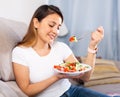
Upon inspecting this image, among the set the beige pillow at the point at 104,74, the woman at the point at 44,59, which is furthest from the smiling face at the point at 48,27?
the beige pillow at the point at 104,74

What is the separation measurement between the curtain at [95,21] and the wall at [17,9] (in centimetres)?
47

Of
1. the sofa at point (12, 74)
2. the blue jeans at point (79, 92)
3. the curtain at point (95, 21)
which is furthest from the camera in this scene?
the curtain at point (95, 21)

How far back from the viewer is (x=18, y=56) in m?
1.34

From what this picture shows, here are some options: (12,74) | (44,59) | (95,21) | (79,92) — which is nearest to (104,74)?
(79,92)

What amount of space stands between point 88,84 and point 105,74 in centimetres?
21

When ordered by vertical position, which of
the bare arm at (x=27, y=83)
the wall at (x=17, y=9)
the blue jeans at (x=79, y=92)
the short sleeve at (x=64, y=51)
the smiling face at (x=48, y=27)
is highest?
the wall at (x=17, y=9)

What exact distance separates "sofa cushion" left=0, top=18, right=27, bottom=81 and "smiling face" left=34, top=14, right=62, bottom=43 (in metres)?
0.16

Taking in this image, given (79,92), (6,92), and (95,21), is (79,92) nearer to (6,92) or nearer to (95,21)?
(6,92)

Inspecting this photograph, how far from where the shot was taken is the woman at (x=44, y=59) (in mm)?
1310

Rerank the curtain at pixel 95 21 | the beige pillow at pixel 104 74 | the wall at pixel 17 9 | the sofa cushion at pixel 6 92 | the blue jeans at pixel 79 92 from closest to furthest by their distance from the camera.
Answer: the sofa cushion at pixel 6 92, the blue jeans at pixel 79 92, the beige pillow at pixel 104 74, the wall at pixel 17 9, the curtain at pixel 95 21

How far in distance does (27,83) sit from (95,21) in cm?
169

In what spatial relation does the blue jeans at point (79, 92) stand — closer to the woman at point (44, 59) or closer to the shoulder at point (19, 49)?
the woman at point (44, 59)

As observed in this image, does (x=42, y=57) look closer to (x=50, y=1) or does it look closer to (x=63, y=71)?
(x=63, y=71)

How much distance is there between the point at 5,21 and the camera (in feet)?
5.01
